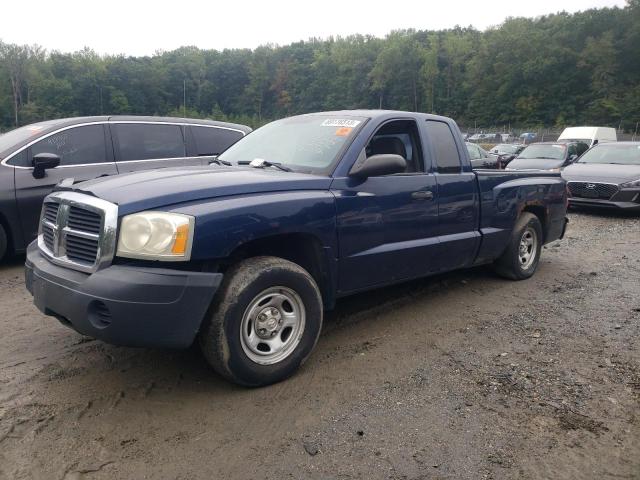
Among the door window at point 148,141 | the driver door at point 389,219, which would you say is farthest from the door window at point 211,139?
the driver door at point 389,219

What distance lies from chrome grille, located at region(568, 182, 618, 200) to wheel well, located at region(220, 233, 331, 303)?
9433mm

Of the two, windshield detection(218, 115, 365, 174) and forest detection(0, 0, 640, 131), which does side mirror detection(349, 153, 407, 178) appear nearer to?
windshield detection(218, 115, 365, 174)

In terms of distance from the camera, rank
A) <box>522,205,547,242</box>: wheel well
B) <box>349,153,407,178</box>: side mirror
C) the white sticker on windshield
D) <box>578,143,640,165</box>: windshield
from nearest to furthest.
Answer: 1. <box>349,153,407,178</box>: side mirror
2. the white sticker on windshield
3. <box>522,205,547,242</box>: wheel well
4. <box>578,143,640,165</box>: windshield

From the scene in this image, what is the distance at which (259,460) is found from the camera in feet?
8.68

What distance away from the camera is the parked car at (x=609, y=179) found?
10820mm

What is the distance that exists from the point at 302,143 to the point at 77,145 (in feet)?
12.3

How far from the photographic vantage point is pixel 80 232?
3.19 meters

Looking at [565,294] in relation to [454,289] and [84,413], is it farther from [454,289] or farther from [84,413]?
[84,413]

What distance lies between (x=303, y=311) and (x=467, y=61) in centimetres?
10181

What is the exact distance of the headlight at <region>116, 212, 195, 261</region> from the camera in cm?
292

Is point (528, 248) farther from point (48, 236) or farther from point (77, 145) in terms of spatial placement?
point (77, 145)

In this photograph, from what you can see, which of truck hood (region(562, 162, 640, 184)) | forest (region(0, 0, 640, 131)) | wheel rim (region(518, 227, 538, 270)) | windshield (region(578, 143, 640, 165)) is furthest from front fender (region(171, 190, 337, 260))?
forest (region(0, 0, 640, 131))

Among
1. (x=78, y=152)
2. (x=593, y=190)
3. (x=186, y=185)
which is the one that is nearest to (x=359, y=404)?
(x=186, y=185)

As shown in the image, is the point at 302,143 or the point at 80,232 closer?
the point at 80,232
